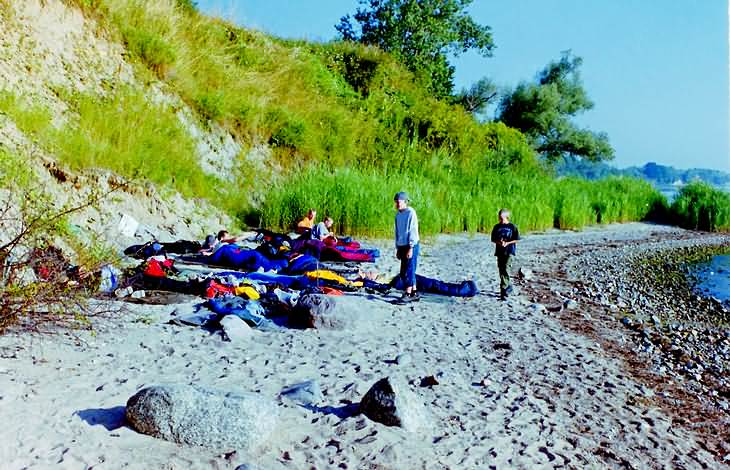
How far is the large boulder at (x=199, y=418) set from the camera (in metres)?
4.84

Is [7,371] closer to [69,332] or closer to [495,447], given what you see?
[69,332]

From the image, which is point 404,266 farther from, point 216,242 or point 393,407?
point 393,407

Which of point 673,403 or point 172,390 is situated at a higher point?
point 172,390

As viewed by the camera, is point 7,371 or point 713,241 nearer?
point 7,371

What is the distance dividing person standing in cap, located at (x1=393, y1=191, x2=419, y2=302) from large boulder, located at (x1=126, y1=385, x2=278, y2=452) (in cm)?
516

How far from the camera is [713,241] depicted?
25344 mm

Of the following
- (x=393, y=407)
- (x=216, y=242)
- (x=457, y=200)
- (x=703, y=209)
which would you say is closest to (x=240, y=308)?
(x=393, y=407)

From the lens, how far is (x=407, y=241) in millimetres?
9930

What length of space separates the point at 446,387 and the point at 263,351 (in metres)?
1.87

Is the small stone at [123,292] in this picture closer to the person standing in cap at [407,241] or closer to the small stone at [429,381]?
the person standing in cap at [407,241]

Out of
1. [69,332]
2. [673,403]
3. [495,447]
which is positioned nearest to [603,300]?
[673,403]

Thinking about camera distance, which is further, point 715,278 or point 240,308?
point 715,278

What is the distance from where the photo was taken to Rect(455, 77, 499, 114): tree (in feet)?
133

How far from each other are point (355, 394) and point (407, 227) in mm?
4190
